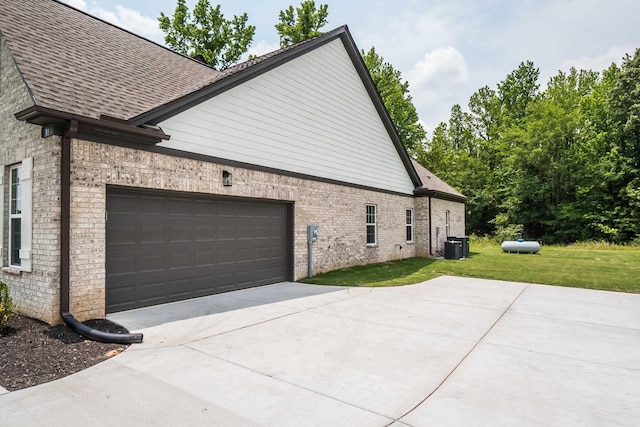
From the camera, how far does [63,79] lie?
655cm

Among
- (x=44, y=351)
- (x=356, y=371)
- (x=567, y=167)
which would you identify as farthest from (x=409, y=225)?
(x=567, y=167)

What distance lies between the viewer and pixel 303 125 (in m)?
11.3

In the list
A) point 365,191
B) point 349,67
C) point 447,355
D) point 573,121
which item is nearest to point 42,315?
point 447,355

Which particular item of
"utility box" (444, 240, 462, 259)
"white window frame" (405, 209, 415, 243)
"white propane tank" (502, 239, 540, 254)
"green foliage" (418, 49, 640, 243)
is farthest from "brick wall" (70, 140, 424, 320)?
"green foliage" (418, 49, 640, 243)

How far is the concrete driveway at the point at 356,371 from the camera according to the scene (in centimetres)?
329

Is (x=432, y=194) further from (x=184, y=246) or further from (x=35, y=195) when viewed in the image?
(x=35, y=195)

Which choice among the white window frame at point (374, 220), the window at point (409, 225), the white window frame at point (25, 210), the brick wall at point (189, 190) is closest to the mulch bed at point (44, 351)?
the brick wall at point (189, 190)

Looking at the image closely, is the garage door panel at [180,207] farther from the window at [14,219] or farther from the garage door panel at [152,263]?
the window at [14,219]

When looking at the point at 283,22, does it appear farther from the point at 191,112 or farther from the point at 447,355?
the point at 447,355

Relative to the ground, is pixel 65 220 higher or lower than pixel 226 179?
lower

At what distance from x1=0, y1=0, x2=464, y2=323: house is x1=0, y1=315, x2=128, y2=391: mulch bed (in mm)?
351

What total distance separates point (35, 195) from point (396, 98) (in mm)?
31304

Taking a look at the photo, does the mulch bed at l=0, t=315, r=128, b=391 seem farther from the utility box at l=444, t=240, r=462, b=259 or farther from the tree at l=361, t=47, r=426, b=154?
the tree at l=361, t=47, r=426, b=154

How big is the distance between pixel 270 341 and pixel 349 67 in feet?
37.8
